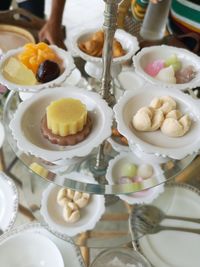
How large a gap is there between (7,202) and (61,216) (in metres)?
0.14

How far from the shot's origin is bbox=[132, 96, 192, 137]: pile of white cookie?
0.66m

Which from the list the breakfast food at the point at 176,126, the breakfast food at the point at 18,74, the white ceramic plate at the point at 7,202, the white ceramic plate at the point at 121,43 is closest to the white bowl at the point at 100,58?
the white ceramic plate at the point at 121,43

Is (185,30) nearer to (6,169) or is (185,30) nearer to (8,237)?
(6,169)

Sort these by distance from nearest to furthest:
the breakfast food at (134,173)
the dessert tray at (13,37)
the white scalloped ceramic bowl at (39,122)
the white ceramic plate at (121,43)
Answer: the white scalloped ceramic bowl at (39,122), the breakfast food at (134,173), the white ceramic plate at (121,43), the dessert tray at (13,37)

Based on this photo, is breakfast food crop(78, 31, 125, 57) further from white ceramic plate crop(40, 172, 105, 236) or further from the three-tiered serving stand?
white ceramic plate crop(40, 172, 105, 236)

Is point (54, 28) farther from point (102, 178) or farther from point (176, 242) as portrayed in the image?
point (176, 242)

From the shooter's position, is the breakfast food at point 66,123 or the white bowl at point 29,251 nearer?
the breakfast food at point 66,123

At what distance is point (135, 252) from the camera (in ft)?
2.78

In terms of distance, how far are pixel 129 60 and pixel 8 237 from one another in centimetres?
51

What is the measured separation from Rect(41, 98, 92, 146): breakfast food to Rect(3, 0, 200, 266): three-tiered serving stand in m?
0.07

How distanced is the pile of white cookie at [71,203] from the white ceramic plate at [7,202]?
0.11m

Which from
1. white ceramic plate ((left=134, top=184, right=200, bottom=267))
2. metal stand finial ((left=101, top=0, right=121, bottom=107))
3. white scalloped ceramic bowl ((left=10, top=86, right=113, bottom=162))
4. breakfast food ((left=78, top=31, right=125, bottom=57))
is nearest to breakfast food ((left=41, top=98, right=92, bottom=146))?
white scalloped ceramic bowl ((left=10, top=86, right=113, bottom=162))

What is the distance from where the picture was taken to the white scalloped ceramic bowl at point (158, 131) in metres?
0.63

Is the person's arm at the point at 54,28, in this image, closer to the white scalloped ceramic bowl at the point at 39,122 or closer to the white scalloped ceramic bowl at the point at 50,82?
the white scalloped ceramic bowl at the point at 50,82
